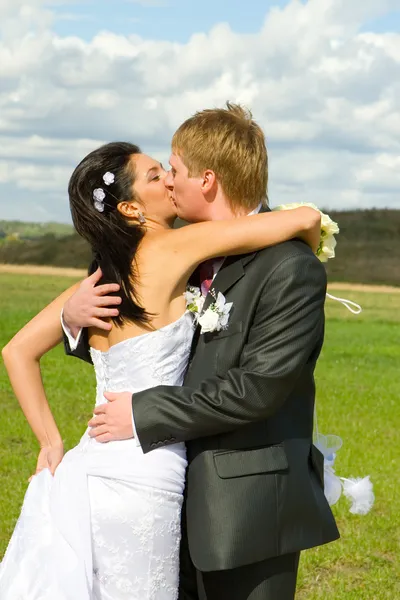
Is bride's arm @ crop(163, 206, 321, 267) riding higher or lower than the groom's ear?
lower

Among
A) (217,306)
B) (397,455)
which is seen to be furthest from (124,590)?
(397,455)

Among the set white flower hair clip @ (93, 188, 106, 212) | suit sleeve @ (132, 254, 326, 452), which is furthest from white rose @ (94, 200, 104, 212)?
suit sleeve @ (132, 254, 326, 452)

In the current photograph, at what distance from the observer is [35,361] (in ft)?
15.1

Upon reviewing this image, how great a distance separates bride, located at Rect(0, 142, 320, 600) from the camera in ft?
13.2

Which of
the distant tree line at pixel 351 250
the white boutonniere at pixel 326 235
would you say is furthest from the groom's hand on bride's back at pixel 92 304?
the distant tree line at pixel 351 250

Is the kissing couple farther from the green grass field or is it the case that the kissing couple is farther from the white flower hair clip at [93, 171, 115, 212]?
the green grass field

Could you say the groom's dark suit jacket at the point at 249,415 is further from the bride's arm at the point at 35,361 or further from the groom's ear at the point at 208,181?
the bride's arm at the point at 35,361

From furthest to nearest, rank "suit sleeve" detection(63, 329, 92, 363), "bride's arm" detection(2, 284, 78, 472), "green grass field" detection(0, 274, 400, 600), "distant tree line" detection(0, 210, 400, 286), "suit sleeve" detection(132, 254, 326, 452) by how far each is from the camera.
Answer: "distant tree line" detection(0, 210, 400, 286) → "green grass field" detection(0, 274, 400, 600) → "bride's arm" detection(2, 284, 78, 472) → "suit sleeve" detection(63, 329, 92, 363) → "suit sleeve" detection(132, 254, 326, 452)

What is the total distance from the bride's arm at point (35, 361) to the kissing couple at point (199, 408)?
294 mm

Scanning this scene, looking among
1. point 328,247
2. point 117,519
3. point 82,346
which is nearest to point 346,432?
point 328,247

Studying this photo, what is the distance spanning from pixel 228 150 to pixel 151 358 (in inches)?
35.8

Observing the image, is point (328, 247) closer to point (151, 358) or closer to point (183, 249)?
point (183, 249)

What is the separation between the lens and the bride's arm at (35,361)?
4.55m

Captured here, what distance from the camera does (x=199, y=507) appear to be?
405 centimetres
